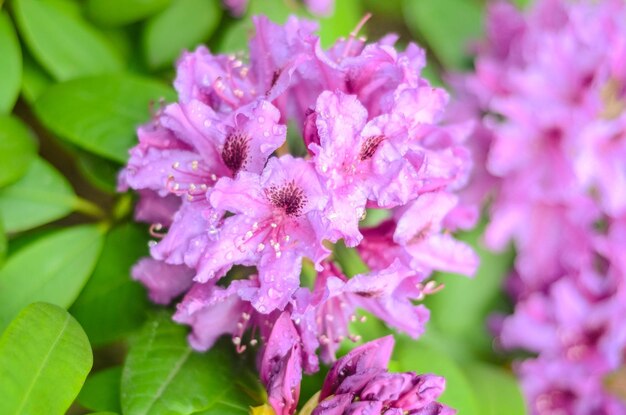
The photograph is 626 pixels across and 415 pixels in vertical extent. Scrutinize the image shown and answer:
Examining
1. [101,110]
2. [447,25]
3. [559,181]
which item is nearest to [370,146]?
[101,110]

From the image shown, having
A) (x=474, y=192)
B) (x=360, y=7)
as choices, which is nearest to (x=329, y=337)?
(x=474, y=192)

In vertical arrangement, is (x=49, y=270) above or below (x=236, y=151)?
below

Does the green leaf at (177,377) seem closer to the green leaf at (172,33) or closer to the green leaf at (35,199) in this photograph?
the green leaf at (35,199)

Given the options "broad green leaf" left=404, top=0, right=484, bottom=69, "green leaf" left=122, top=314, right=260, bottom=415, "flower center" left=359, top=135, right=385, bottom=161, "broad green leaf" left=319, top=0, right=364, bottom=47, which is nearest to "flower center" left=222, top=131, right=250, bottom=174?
"flower center" left=359, top=135, right=385, bottom=161

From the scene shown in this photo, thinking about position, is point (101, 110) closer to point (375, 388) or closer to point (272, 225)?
point (272, 225)

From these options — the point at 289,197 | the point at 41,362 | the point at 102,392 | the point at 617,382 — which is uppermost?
the point at 289,197

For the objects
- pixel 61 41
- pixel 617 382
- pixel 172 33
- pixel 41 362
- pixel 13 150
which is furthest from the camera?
pixel 617 382

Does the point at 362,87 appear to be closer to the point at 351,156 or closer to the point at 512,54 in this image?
the point at 351,156
